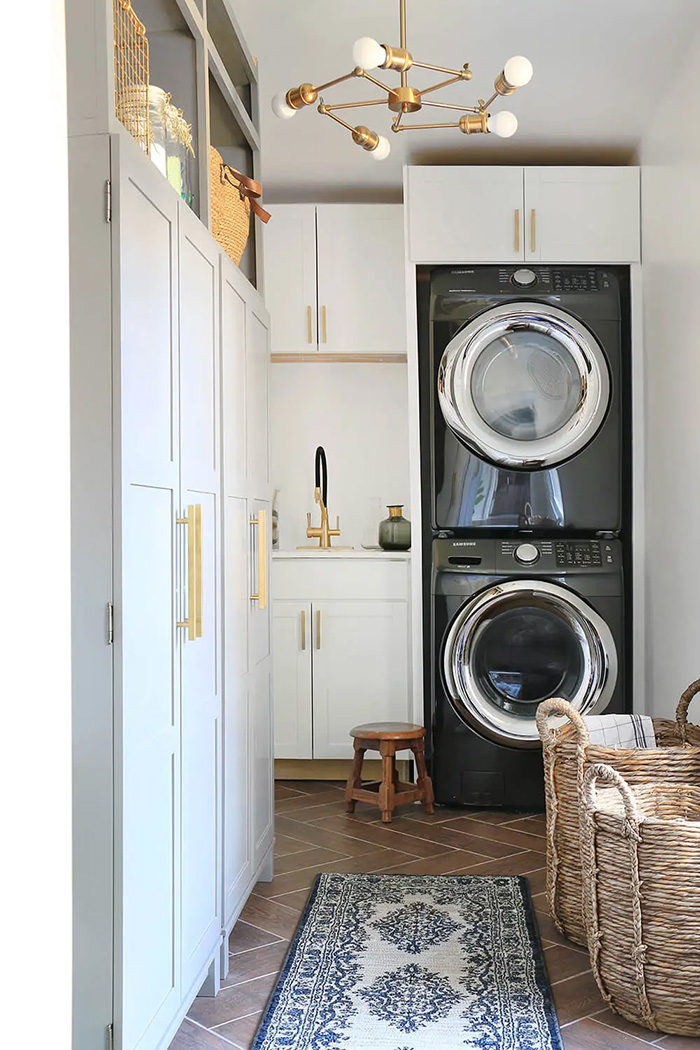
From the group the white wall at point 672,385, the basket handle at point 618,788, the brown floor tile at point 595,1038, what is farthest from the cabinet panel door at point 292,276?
the brown floor tile at point 595,1038

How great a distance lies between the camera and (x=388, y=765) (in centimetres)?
362

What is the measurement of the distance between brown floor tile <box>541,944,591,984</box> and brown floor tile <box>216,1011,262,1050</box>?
37cm

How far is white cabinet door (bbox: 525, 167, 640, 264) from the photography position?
3.77 metres

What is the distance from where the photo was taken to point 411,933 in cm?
261

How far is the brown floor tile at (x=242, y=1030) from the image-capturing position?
2.07 meters

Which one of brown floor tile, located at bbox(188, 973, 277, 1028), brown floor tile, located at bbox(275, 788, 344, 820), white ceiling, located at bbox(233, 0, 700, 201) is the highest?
white ceiling, located at bbox(233, 0, 700, 201)

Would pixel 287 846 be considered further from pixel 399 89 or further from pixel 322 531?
pixel 399 89

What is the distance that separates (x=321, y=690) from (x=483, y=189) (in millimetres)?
2075

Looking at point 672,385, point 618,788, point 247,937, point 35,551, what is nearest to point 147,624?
point 35,551

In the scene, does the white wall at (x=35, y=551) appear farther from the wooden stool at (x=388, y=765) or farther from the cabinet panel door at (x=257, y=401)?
the wooden stool at (x=388, y=765)

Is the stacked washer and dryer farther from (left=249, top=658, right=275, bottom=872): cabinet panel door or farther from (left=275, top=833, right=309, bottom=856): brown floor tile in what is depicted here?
(left=249, top=658, right=275, bottom=872): cabinet panel door

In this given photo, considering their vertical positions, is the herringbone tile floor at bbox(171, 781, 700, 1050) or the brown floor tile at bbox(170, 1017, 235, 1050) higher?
the brown floor tile at bbox(170, 1017, 235, 1050)

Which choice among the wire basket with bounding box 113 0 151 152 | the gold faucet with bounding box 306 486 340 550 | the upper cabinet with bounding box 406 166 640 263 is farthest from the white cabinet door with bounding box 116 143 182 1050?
the gold faucet with bounding box 306 486 340 550

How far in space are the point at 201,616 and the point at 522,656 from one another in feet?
6.26
